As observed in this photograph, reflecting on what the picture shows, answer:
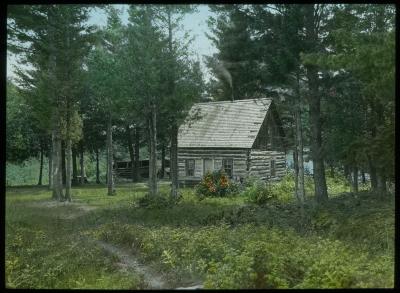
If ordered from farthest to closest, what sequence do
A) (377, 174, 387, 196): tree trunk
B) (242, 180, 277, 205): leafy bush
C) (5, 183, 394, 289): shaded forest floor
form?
1. (242, 180, 277, 205): leafy bush
2. (377, 174, 387, 196): tree trunk
3. (5, 183, 394, 289): shaded forest floor

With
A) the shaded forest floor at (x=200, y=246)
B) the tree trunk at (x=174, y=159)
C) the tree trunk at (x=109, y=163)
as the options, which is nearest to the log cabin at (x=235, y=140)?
Answer: the tree trunk at (x=174, y=159)

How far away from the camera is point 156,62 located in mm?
15773

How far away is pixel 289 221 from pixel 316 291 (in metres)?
6.68

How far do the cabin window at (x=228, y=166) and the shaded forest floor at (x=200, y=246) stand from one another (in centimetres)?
357

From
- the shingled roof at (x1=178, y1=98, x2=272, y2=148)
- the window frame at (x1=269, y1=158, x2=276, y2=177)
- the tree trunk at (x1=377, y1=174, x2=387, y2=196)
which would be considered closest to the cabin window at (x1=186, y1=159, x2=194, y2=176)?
the shingled roof at (x1=178, y1=98, x2=272, y2=148)

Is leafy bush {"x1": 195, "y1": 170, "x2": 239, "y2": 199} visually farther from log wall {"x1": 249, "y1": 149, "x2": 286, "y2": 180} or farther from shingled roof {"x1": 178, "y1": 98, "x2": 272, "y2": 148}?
shingled roof {"x1": 178, "y1": 98, "x2": 272, "y2": 148}

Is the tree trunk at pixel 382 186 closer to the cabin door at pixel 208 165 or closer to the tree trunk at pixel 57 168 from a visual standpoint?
the cabin door at pixel 208 165

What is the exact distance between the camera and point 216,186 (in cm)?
1669

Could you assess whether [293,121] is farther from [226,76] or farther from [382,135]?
[382,135]

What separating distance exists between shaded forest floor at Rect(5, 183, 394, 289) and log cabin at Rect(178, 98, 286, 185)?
3284 millimetres

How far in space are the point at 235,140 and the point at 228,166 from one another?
1.42 metres

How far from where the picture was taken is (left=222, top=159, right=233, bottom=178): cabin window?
56.8 feet

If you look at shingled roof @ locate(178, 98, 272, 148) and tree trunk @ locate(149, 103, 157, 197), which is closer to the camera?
shingled roof @ locate(178, 98, 272, 148)

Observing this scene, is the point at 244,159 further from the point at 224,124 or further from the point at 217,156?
the point at 224,124
